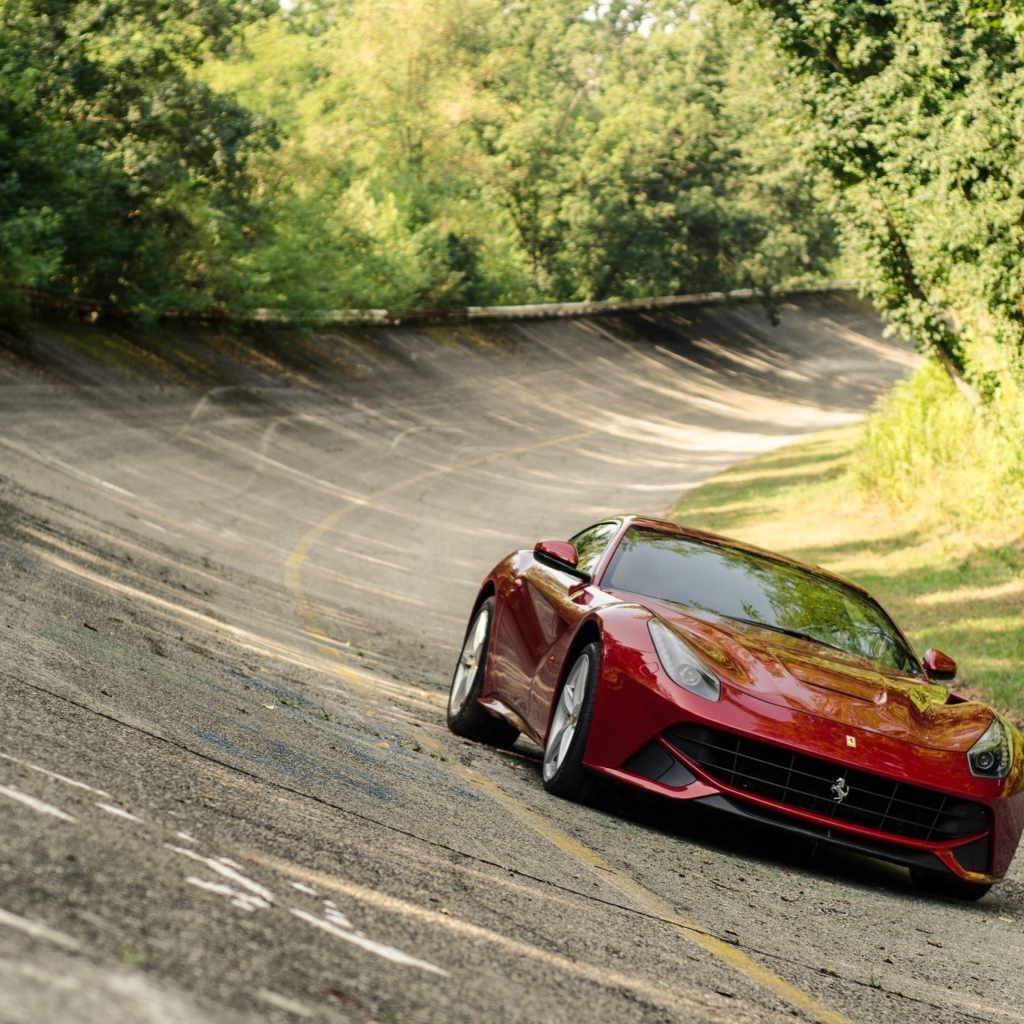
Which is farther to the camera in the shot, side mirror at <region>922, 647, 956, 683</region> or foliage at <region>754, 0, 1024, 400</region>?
foliage at <region>754, 0, 1024, 400</region>

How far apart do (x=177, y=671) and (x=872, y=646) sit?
382cm

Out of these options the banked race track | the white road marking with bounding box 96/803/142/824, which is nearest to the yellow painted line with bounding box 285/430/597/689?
the banked race track

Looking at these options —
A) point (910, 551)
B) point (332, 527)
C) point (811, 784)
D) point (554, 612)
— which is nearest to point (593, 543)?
point (554, 612)

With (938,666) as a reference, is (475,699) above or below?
below

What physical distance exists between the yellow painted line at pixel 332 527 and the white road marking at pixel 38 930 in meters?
6.55

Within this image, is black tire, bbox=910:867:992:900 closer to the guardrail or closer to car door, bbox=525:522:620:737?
car door, bbox=525:522:620:737

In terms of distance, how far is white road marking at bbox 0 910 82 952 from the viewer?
298cm

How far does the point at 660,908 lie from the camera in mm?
5164

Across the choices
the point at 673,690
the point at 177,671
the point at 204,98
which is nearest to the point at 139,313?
the point at 204,98

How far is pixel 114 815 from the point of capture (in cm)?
425

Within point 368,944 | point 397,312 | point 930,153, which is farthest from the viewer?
point 397,312

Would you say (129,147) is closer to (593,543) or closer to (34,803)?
(593,543)

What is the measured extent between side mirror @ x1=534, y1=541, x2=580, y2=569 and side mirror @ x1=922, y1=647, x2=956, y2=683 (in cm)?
197

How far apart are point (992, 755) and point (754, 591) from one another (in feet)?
5.52
